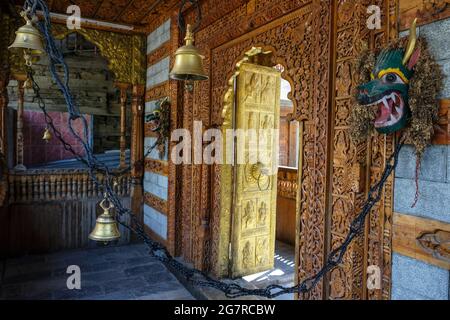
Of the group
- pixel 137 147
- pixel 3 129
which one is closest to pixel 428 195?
pixel 137 147

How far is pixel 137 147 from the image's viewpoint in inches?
233

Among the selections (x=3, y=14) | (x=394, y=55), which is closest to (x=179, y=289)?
(x=394, y=55)

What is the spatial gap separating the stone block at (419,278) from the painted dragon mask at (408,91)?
0.62 metres

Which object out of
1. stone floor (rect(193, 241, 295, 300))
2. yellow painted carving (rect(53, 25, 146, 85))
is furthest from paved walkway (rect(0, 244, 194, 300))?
yellow painted carving (rect(53, 25, 146, 85))

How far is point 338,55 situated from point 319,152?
696 mm

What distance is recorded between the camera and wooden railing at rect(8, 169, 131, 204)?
16.9 ft

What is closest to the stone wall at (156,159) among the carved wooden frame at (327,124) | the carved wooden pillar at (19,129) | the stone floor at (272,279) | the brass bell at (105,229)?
the stone floor at (272,279)

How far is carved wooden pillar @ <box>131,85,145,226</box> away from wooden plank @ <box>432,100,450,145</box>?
4908mm

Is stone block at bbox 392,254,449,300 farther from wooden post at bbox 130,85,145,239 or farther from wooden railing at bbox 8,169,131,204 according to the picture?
wooden post at bbox 130,85,145,239

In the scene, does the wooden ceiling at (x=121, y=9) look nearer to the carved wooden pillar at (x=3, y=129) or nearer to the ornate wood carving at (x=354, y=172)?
the carved wooden pillar at (x=3, y=129)

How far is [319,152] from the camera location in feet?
8.11

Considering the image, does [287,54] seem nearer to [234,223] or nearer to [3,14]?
[234,223]

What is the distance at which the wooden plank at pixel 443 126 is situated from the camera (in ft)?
5.62

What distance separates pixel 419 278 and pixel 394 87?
42.0 inches
